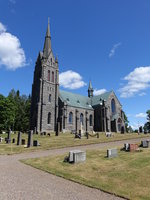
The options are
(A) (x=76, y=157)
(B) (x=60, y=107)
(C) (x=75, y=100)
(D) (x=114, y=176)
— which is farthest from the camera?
(C) (x=75, y=100)

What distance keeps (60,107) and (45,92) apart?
5.95 m

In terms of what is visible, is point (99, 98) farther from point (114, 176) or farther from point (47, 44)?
point (114, 176)

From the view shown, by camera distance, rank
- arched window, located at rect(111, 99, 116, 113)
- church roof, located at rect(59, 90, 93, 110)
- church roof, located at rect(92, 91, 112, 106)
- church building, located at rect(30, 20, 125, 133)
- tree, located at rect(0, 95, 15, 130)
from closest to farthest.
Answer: church building, located at rect(30, 20, 125, 133) < church roof, located at rect(59, 90, 93, 110) < tree, located at rect(0, 95, 15, 130) < arched window, located at rect(111, 99, 116, 113) < church roof, located at rect(92, 91, 112, 106)

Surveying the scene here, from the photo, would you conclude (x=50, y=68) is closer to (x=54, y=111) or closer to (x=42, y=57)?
(x=42, y=57)

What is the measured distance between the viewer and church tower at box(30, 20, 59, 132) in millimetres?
42688

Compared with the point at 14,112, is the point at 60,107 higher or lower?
higher

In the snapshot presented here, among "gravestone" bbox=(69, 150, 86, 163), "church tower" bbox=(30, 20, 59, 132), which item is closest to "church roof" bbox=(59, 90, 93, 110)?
"church tower" bbox=(30, 20, 59, 132)

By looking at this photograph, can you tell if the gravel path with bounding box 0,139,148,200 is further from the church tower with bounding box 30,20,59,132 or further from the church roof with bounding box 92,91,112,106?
the church roof with bounding box 92,91,112,106

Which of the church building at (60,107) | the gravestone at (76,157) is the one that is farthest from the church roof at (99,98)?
the gravestone at (76,157)

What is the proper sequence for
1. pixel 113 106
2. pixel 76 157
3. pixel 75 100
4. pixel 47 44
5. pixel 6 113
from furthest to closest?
pixel 113 106
pixel 75 100
pixel 47 44
pixel 6 113
pixel 76 157

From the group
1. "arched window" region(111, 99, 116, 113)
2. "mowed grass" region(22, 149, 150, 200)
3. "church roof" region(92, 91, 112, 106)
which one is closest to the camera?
"mowed grass" region(22, 149, 150, 200)

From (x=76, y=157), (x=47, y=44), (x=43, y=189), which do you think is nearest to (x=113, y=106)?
(x=47, y=44)

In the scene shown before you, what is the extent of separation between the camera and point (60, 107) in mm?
46875

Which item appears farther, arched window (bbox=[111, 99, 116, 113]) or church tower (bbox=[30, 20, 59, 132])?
arched window (bbox=[111, 99, 116, 113])
